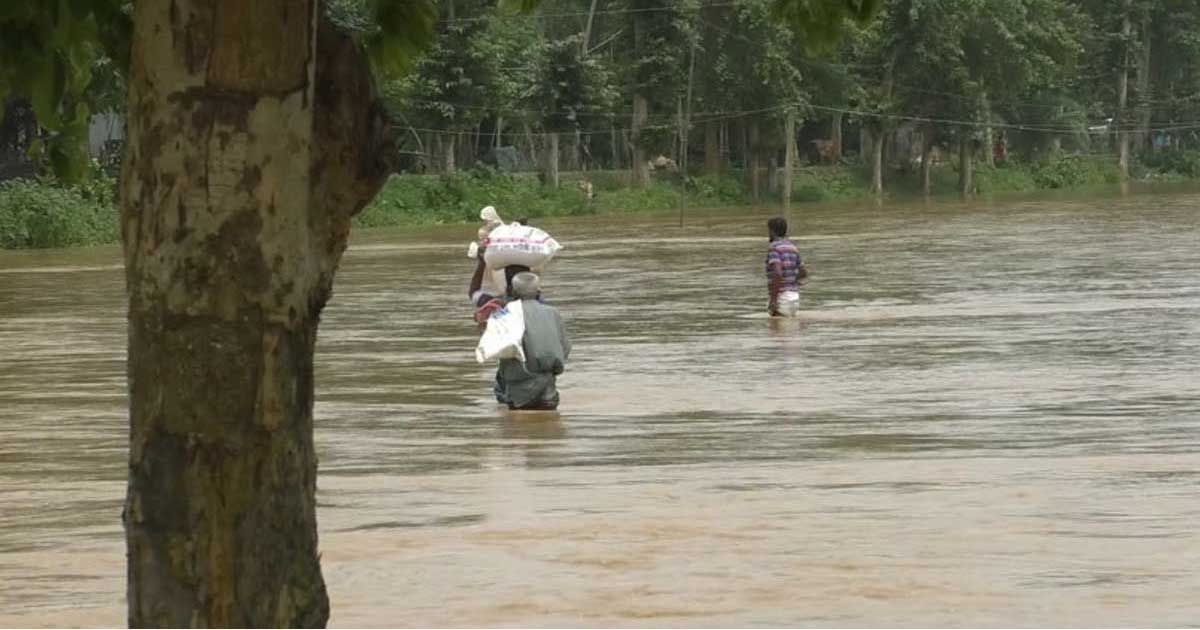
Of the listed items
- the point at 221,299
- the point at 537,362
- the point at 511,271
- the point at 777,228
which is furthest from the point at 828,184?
the point at 221,299

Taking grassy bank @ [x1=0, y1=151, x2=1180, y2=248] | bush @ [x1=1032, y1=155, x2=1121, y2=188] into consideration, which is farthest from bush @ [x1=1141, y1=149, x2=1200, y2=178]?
bush @ [x1=1032, y1=155, x2=1121, y2=188]

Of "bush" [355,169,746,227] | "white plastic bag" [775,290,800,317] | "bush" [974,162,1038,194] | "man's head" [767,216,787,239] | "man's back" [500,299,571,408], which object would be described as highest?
"man's head" [767,216,787,239]

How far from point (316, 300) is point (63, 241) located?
51046 millimetres

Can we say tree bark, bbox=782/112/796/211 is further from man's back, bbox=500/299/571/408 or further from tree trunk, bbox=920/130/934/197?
man's back, bbox=500/299/571/408

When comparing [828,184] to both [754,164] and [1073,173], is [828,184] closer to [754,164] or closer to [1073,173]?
[754,164]

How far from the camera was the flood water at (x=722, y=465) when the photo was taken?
8805mm

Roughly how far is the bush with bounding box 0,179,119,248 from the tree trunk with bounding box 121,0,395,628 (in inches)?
1962

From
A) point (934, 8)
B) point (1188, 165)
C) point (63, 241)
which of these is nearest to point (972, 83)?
point (934, 8)

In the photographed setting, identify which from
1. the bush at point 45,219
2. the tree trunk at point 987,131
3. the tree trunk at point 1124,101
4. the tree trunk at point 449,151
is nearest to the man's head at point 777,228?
the bush at point 45,219

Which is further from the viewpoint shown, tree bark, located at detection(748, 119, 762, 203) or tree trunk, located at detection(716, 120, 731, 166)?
tree trunk, located at detection(716, 120, 731, 166)

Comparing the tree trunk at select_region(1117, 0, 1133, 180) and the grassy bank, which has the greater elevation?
the tree trunk at select_region(1117, 0, 1133, 180)

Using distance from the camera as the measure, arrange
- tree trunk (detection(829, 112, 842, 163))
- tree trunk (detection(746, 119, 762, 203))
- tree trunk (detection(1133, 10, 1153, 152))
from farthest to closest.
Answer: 1. tree trunk (detection(1133, 10, 1153, 152))
2. tree trunk (detection(829, 112, 842, 163))
3. tree trunk (detection(746, 119, 762, 203))

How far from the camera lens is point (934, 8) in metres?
91.5

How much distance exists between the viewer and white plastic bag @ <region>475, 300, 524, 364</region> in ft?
50.3
